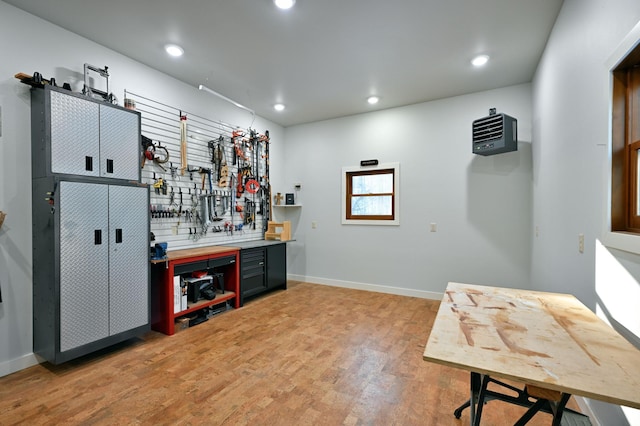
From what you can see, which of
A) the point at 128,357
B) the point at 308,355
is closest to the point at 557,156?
the point at 308,355

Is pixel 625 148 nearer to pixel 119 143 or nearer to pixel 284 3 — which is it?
pixel 284 3

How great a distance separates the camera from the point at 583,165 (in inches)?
77.6

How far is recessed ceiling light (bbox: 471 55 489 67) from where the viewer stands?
3.26m

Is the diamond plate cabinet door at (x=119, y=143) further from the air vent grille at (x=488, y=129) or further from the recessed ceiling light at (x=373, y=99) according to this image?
the air vent grille at (x=488, y=129)

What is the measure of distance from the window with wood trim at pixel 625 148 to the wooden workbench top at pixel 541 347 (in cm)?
57

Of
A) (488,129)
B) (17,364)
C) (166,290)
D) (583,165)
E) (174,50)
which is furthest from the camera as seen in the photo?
(488,129)

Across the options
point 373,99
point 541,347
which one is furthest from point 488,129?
point 541,347

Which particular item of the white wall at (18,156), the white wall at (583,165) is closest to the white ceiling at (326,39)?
the white wall at (18,156)

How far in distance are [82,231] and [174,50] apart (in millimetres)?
2065

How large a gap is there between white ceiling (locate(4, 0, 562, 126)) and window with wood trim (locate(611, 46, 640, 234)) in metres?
1.35

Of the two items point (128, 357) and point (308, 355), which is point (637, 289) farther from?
point (128, 357)

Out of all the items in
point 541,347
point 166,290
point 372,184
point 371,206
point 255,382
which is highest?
point 372,184

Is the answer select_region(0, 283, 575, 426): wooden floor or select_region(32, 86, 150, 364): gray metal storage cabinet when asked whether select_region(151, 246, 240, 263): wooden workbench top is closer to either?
select_region(32, 86, 150, 364): gray metal storage cabinet

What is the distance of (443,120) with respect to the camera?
447 centimetres
